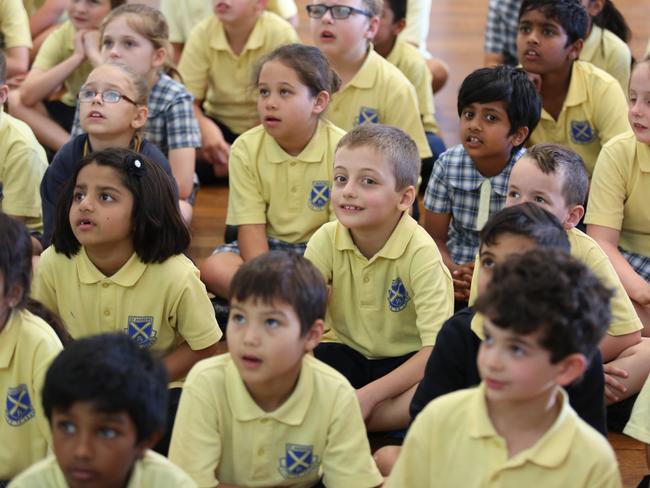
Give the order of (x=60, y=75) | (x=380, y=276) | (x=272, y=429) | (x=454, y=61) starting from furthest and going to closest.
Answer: (x=454, y=61) < (x=60, y=75) < (x=380, y=276) < (x=272, y=429)

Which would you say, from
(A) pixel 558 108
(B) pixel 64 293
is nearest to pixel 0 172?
(B) pixel 64 293

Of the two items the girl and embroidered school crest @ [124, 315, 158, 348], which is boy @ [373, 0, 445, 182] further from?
embroidered school crest @ [124, 315, 158, 348]

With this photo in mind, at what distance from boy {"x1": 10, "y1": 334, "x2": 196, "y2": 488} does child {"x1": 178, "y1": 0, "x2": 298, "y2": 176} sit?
1.92 m

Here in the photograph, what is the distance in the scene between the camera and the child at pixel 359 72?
2963 mm

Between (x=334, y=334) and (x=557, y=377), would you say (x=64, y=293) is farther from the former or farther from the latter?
(x=557, y=377)

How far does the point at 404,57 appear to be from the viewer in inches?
132

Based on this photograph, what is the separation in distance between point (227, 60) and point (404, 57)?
0.52 metres

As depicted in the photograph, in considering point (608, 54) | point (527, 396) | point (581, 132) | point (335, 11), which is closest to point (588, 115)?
point (581, 132)

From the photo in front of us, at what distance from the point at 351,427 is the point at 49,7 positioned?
2572 millimetres

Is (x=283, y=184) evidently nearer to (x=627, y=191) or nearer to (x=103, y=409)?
(x=627, y=191)

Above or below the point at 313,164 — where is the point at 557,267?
above

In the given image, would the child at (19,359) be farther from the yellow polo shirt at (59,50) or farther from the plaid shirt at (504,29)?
the plaid shirt at (504,29)

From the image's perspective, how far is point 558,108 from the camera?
2.97 meters

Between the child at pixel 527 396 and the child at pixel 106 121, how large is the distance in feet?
3.98
